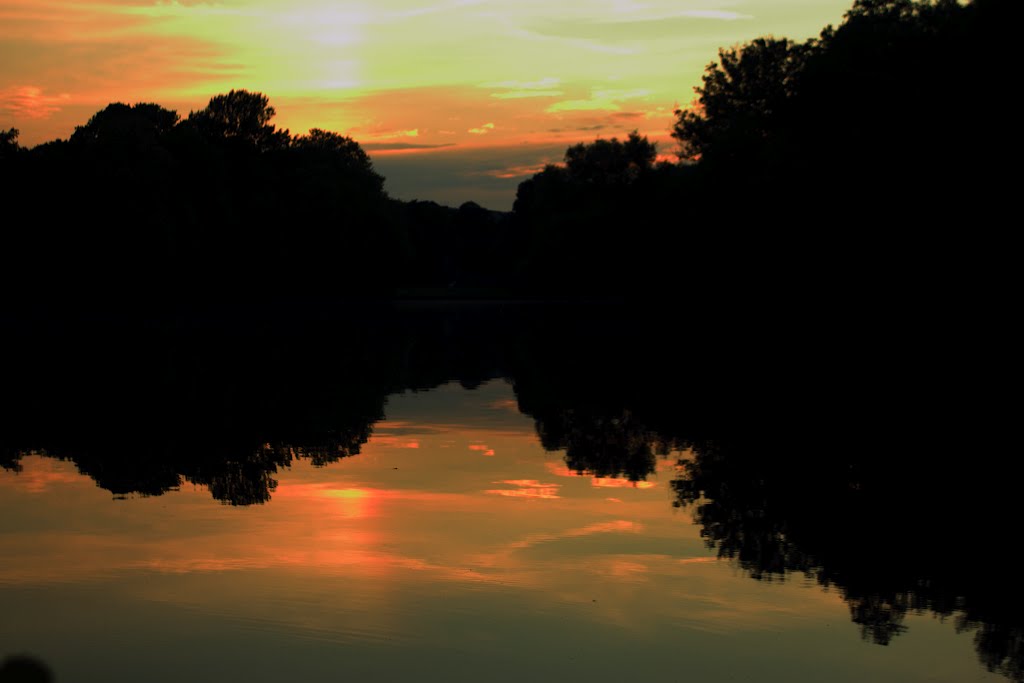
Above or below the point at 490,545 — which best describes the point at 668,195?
above

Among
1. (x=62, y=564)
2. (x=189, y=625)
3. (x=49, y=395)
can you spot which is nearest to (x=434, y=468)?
(x=62, y=564)

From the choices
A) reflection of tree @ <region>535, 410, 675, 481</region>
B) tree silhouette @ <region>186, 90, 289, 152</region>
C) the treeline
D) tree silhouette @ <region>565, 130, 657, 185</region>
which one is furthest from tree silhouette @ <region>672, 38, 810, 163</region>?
reflection of tree @ <region>535, 410, 675, 481</region>

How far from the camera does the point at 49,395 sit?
26.8 metres

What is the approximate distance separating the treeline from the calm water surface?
34261 millimetres

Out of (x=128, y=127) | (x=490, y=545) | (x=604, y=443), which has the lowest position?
(x=604, y=443)

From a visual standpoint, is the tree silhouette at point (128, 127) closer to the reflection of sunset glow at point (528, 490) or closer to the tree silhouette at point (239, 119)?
the tree silhouette at point (239, 119)

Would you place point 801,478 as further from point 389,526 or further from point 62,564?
point 62,564

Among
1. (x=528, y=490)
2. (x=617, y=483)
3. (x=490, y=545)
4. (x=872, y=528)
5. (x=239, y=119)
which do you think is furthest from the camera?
(x=239, y=119)

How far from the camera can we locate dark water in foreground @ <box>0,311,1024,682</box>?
884 centimetres

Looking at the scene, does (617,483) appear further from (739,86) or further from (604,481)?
(739,86)

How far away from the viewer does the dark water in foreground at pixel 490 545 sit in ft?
29.0

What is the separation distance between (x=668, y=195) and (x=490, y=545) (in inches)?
3720

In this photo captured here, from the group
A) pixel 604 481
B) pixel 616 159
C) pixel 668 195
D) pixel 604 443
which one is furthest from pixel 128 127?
pixel 604 481

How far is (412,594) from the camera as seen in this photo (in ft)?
34.0
